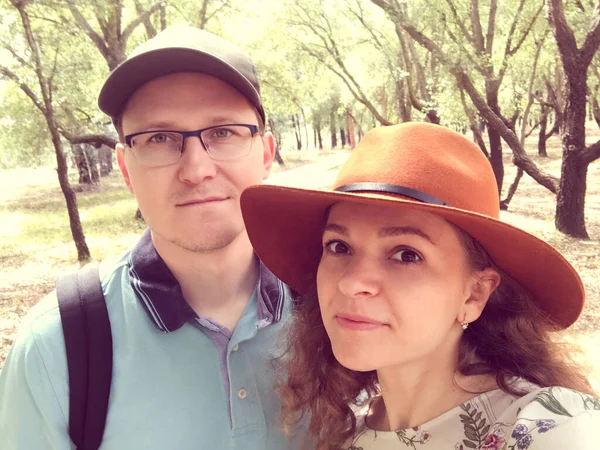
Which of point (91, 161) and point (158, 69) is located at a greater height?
point (158, 69)

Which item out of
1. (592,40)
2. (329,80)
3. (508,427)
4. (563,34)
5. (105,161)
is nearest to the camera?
(508,427)

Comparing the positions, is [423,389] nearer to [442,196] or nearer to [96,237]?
[442,196]

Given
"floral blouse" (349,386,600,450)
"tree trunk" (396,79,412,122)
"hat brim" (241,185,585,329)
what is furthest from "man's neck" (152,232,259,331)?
"tree trunk" (396,79,412,122)

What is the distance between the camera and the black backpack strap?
1.51 metres

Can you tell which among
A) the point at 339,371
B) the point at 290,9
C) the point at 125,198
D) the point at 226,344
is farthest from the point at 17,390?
the point at 125,198

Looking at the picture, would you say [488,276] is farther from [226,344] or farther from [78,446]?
[78,446]

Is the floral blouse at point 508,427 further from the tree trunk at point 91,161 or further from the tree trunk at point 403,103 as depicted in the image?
the tree trunk at point 91,161

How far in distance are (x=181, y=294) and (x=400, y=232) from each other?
2.74ft

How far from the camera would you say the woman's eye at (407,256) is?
1.44 meters

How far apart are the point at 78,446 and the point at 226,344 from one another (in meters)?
0.54

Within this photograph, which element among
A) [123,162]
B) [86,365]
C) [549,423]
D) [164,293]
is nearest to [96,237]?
[123,162]

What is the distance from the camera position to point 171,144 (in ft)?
6.03

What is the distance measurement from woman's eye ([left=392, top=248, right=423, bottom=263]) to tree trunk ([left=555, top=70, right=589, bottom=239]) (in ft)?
28.0

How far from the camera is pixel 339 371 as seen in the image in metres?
1.90
